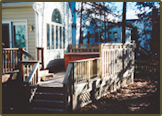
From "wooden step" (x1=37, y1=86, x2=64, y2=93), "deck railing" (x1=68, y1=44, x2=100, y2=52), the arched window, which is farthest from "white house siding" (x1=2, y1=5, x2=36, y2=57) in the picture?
"deck railing" (x1=68, y1=44, x2=100, y2=52)

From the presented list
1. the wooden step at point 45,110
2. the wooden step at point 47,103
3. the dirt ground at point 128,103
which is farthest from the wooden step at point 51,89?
the dirt ground at point 128,103

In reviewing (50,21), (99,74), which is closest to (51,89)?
(99,74)

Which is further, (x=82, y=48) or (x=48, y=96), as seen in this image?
(x=82, y=48)

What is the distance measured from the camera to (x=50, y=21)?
10.7m

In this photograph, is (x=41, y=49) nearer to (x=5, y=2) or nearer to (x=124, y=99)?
(x=5, y=2)

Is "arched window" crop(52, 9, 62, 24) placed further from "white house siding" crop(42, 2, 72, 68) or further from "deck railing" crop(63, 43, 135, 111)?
"deck railing" crop(63, 43, 135, 111)

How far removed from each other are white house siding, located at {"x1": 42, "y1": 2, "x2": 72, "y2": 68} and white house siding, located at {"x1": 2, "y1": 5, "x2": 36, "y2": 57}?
2.42 ft

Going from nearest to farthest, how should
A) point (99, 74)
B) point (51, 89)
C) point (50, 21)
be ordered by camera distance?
point (51, 89), point (99, 74), point (50, 21)

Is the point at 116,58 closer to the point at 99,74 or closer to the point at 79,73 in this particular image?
the point at 99,74

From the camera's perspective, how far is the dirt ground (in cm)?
586

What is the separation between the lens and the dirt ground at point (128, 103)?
586cm

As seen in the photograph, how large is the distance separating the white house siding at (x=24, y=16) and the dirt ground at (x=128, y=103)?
425 cm

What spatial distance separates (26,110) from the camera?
6.50 m

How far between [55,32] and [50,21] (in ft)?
2.82
